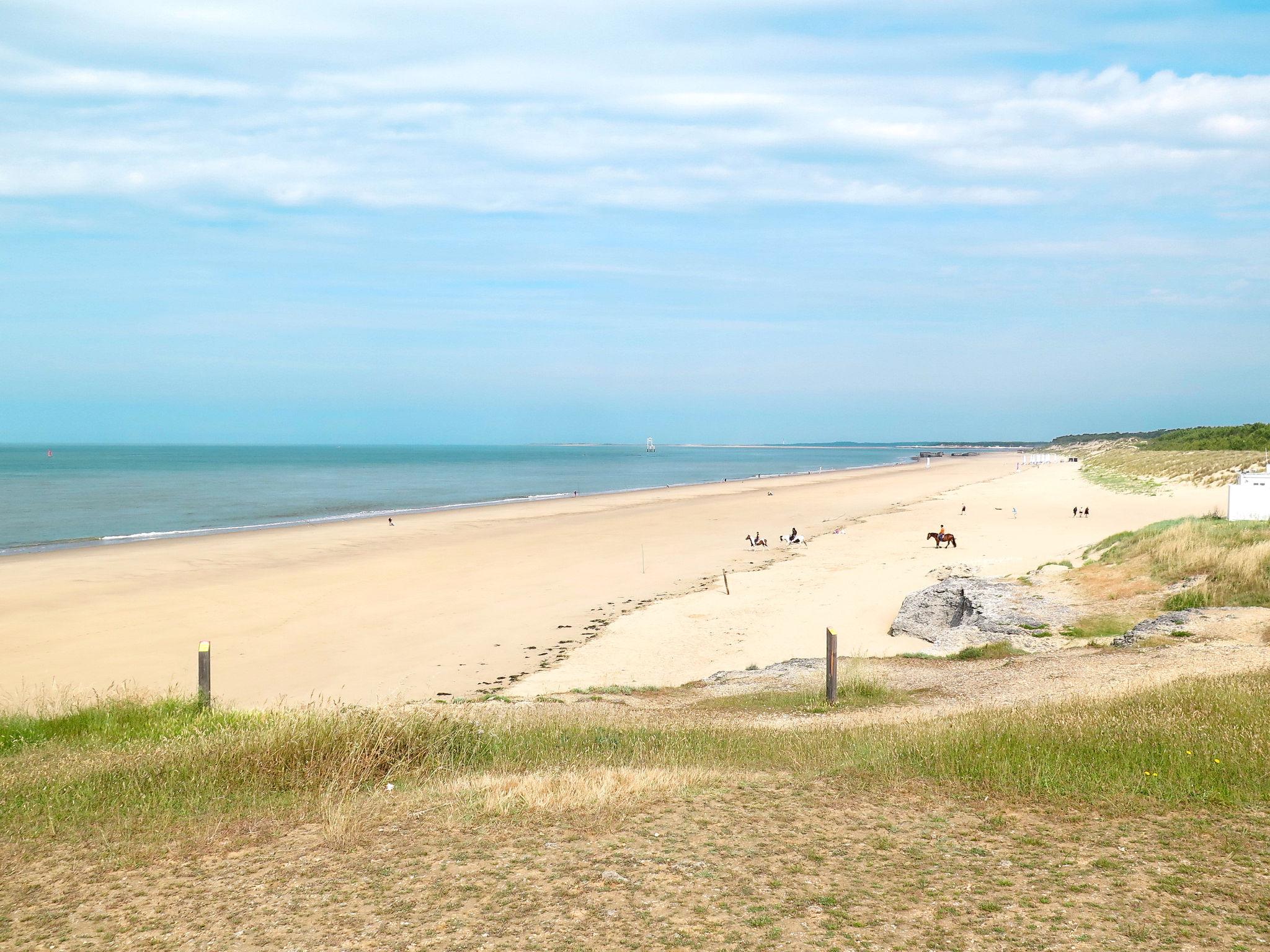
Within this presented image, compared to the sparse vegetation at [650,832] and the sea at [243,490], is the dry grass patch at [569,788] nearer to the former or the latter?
the sparse vegetation at [650,832]

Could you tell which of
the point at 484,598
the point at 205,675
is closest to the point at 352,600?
the point at 484,598

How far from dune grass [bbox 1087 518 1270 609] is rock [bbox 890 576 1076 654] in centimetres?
231

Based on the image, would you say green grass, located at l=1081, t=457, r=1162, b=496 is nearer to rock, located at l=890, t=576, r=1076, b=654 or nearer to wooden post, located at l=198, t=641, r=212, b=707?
rock, located at l=890, t=576, r=1076, b=654

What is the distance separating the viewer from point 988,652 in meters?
15.0

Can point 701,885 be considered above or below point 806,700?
above

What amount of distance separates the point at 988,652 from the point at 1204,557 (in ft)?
20.0

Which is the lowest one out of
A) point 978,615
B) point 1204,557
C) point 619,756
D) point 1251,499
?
point 978,615

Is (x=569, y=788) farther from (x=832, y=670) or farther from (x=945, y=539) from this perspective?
(x=945, y=539)

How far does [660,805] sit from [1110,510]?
126 feet

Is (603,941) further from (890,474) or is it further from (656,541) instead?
(890,474)

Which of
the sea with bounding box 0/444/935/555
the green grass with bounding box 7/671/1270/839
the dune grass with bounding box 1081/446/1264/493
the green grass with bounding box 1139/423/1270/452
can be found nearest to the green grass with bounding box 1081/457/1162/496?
the dune grass with bounding box 1081/446/1264/493

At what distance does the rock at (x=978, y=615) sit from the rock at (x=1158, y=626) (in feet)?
3.75

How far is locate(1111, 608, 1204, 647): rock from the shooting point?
14219mm

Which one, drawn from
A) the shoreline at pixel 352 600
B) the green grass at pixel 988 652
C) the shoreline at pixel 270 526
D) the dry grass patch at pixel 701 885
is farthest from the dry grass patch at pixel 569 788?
the shoreline at pixel 270 526
